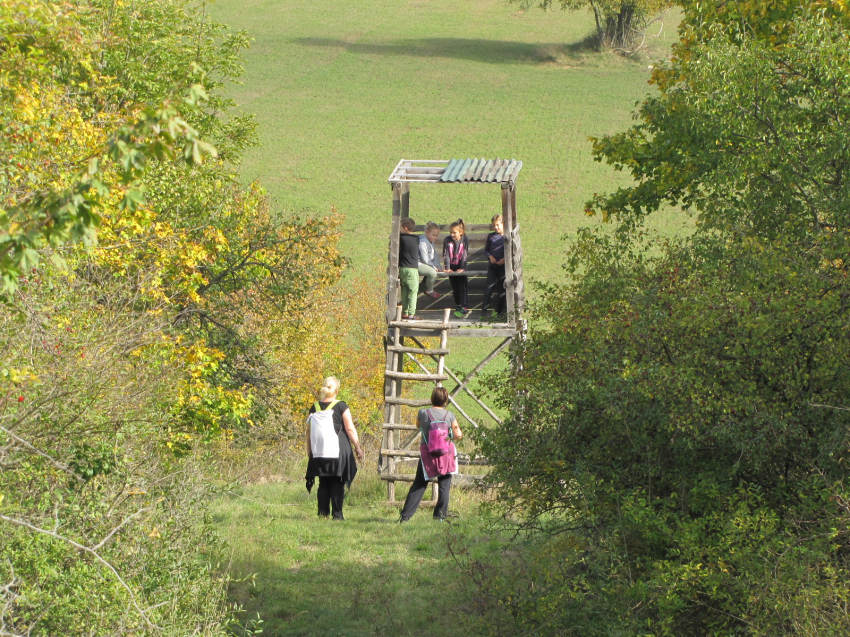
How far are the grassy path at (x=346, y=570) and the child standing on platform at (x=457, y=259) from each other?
4.83m

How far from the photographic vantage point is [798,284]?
5875 mm

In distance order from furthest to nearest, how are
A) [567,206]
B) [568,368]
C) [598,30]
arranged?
[598,30] < [567,206] < [568,368]

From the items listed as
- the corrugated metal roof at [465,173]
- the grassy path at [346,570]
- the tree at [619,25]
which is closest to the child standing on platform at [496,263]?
the corrugated metal roof at [465,173]

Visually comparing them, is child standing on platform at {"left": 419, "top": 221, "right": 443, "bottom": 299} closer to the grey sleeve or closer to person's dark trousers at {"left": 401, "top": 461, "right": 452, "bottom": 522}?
the grey sleeve

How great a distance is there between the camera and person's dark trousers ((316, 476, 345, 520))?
1024 cm

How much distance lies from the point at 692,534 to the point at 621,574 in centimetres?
74

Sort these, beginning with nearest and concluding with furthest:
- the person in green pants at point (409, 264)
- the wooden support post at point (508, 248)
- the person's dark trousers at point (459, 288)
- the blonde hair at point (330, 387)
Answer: the blonde hair at point (330, 387) < the wooden support post at point (508, 248) < the person in green pants at point (409, 264) < the person's dark trousers at point (459, 288)

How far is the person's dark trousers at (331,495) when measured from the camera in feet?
33.6

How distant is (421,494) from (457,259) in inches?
222

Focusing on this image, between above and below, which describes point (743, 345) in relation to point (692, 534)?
above

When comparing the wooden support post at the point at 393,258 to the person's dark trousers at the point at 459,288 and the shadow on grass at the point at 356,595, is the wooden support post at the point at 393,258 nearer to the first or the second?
the person's dark trousers at the point at 459,288

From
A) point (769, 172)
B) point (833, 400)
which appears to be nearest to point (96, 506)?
point (833, 400)

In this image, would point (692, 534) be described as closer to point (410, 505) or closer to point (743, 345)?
point (743, 345)

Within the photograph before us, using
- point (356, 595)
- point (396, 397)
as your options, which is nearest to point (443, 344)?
point (396, 397)
